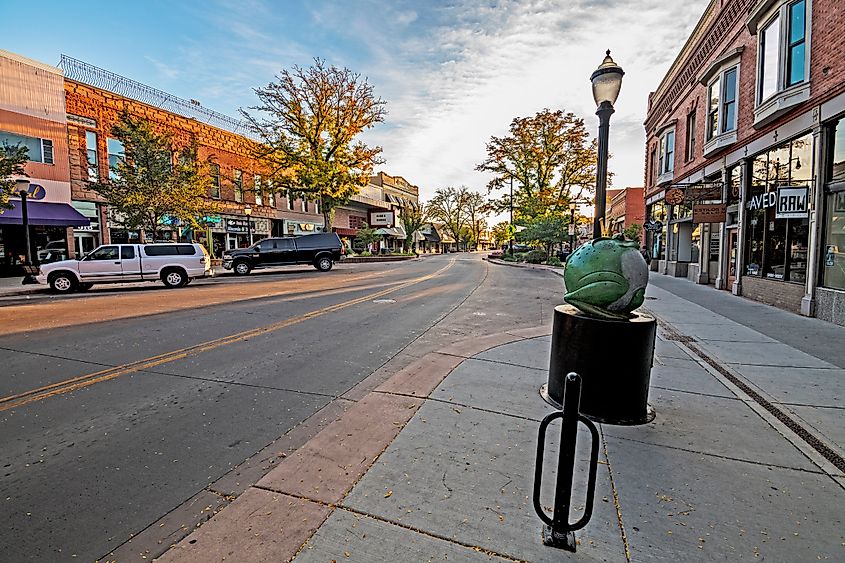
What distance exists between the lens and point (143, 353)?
21.0 ft

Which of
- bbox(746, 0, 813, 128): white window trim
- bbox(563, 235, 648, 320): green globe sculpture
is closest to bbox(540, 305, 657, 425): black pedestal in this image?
bbox(563, 235, 648, 320): green globe sculpture

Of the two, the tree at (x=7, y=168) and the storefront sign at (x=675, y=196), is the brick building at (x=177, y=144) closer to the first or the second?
the tree at (x=7, y=168)

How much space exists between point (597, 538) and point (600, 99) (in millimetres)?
5157

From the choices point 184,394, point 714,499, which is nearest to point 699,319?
point 714,499

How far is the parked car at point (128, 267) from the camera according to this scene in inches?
603

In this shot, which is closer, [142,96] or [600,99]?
[600,99]

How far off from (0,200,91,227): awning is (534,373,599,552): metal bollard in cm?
2379

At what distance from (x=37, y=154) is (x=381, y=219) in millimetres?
37936

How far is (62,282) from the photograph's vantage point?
15.4 metres

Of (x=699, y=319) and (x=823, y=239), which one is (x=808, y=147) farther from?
(x=699, y=319)

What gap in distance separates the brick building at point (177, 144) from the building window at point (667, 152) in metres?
24.4

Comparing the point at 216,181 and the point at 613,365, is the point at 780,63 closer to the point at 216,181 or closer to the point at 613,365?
the point at 613,365

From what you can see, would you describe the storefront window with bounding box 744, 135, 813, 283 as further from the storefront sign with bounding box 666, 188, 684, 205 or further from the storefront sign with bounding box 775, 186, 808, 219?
the storefront sign with bounding box 666, 188, 684, 205

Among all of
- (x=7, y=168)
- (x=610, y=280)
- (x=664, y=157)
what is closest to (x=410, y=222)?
(x=664, y=157)
